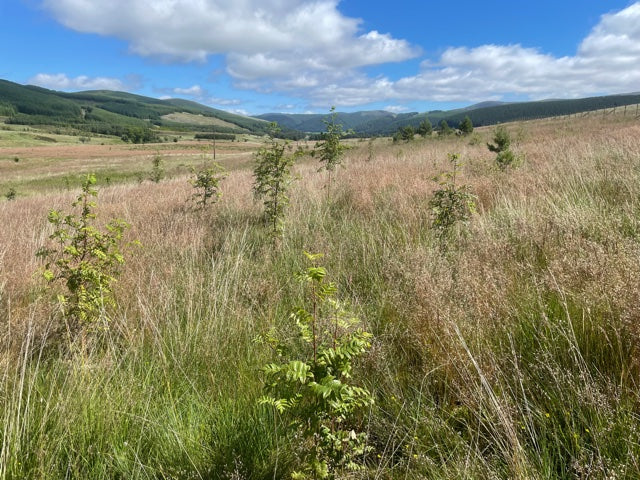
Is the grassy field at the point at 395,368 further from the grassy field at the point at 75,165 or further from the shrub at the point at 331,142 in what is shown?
the shrub at the point at 331,142

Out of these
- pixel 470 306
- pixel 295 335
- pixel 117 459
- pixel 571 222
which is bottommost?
pixel 117 459

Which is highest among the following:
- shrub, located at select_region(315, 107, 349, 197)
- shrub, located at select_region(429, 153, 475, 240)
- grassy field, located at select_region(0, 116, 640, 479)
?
shrub, located at select_region(315, 107, 349, 197)

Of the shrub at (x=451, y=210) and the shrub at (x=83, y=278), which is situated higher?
the shrub at (x=451, y=210)

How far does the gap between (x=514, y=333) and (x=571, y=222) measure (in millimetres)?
1909

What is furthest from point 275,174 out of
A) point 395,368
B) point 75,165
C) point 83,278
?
point 75,165

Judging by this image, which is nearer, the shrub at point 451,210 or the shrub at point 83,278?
the shrub at point 83,278

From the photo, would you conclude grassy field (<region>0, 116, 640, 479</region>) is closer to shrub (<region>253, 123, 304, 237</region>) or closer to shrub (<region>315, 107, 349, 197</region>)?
shrub (<region>253, 123, 304, 237</region>)

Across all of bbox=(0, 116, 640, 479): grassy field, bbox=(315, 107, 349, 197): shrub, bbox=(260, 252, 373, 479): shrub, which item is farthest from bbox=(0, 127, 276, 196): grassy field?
bbox=(260, 252, 373, 479): shrub

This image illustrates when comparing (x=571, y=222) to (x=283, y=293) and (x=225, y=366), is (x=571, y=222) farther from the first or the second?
(x=225, y=366)

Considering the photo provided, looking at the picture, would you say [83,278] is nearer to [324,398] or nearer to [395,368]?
[324,398]

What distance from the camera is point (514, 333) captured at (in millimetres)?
2037

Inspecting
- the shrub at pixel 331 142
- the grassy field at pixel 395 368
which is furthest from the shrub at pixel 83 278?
the shrub at pixel 331 142

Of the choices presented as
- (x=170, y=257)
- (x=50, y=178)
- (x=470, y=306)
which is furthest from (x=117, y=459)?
(x=50, y=178)

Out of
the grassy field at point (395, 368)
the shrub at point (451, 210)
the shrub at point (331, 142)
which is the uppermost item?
the shrub at point (331, 142)
